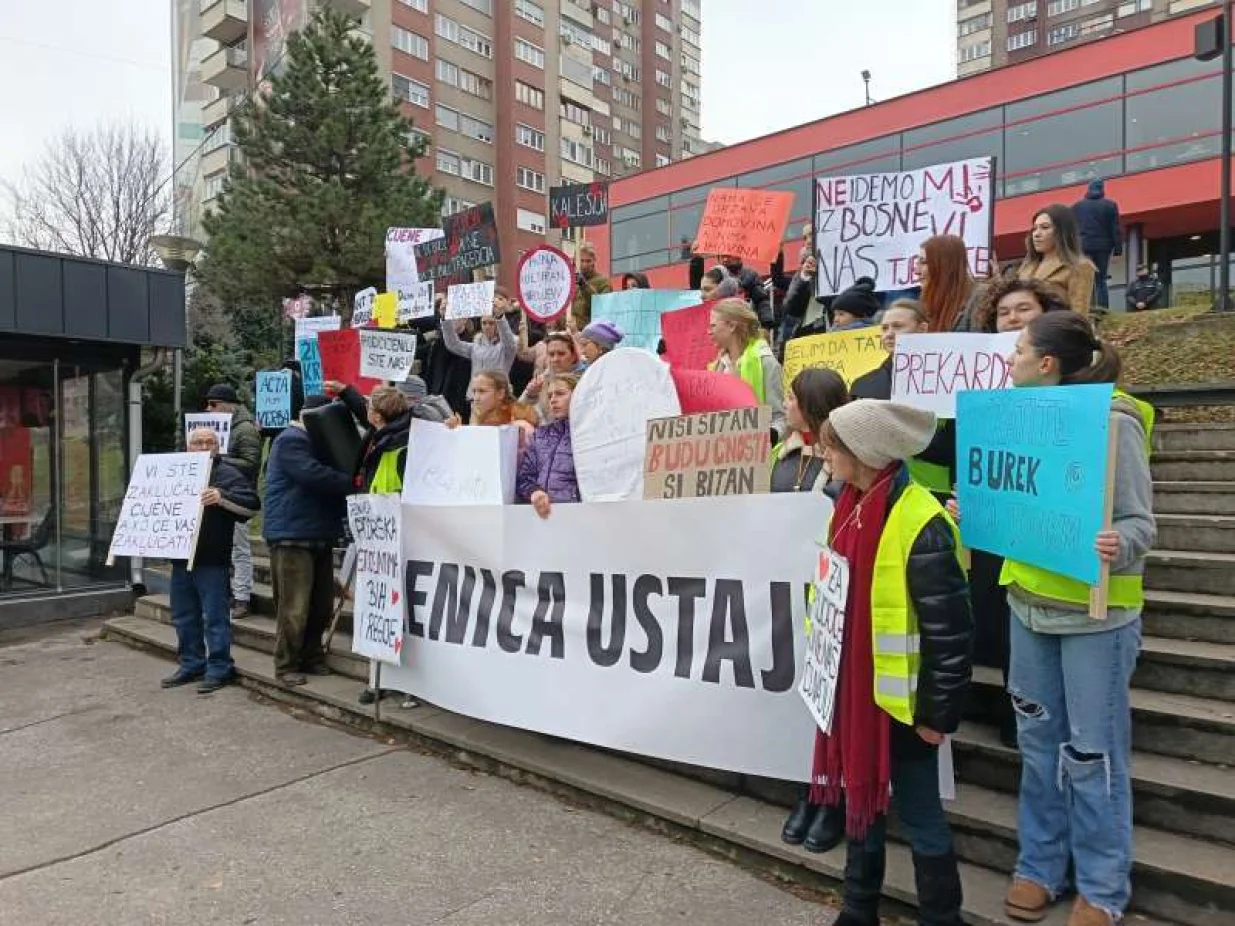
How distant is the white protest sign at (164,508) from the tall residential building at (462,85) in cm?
3495

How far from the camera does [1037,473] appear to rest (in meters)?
2.86

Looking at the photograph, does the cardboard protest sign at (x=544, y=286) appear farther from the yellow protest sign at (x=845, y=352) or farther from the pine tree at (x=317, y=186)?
the pine tree at (x=317, y=186)

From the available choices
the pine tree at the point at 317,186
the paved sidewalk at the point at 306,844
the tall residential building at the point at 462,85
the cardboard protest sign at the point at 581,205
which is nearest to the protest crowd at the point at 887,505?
the paved sidewalk at the point at 306,844

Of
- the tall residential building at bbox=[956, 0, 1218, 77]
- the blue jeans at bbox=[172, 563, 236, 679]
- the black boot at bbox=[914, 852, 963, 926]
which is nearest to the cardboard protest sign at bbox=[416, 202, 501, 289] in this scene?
the blue jeans at bbox=[172, 563, 236, 679]

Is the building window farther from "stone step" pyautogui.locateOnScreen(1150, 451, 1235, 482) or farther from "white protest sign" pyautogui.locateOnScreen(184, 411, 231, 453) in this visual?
"stone step" pyautogui.locateOnScreen(1150, 451, 1235, 482)

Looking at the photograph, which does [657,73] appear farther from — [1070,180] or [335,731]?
[335,731]

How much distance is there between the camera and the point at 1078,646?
2.85m

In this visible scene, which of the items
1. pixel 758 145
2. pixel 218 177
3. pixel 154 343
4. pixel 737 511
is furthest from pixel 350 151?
pixel 218 177

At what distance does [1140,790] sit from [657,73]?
85.3 meters

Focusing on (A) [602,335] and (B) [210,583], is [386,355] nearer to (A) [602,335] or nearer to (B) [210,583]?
(A) [602,335]

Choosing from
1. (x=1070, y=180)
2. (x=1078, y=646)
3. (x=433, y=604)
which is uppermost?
(x=1070, y=180)

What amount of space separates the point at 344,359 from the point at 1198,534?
258 inches

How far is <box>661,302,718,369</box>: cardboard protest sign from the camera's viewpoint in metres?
6.79

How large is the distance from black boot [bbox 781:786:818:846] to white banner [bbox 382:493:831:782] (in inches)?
6.4
